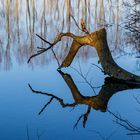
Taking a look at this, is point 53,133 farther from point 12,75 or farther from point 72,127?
point 12,75

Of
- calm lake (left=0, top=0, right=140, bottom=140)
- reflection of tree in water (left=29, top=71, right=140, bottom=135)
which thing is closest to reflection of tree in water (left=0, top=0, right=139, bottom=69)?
calm lake (left=0, top=0, right=140, bottom=140)

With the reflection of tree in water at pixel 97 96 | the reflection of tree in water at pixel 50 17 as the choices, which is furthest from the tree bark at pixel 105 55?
the reflection of tree in water at pixel 50 17

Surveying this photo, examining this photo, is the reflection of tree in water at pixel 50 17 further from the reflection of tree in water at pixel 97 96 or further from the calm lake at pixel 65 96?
the reflection of tree in water at pixel 97 96

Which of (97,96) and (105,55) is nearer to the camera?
(97,96)

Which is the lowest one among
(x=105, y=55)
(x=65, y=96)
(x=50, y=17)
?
(x=65, y=96)

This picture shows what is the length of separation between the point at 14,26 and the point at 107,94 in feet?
28.5

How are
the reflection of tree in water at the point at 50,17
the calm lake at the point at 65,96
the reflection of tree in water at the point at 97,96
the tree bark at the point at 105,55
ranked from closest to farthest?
the calm lake at the point at 65,96 < the reflection of tree in water at the point at 97,96 < the tree bark at the point at 105,55 < the reflection of tree in water at the point at 50,17

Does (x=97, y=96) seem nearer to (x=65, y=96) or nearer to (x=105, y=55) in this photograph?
(x=65, y=96)

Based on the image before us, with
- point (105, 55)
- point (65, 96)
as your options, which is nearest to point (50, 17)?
point (105, 55)

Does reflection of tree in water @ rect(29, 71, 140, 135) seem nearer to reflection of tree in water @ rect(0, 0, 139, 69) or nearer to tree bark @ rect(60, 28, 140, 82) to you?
tree bark @ rect(60, 28, 140, 82)

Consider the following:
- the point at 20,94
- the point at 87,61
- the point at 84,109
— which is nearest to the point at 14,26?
the point at 87,61

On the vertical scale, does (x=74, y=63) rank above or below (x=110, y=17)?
below

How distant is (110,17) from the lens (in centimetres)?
1481

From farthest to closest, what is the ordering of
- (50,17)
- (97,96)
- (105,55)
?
(50,17)
(105,55)
(97,96)
